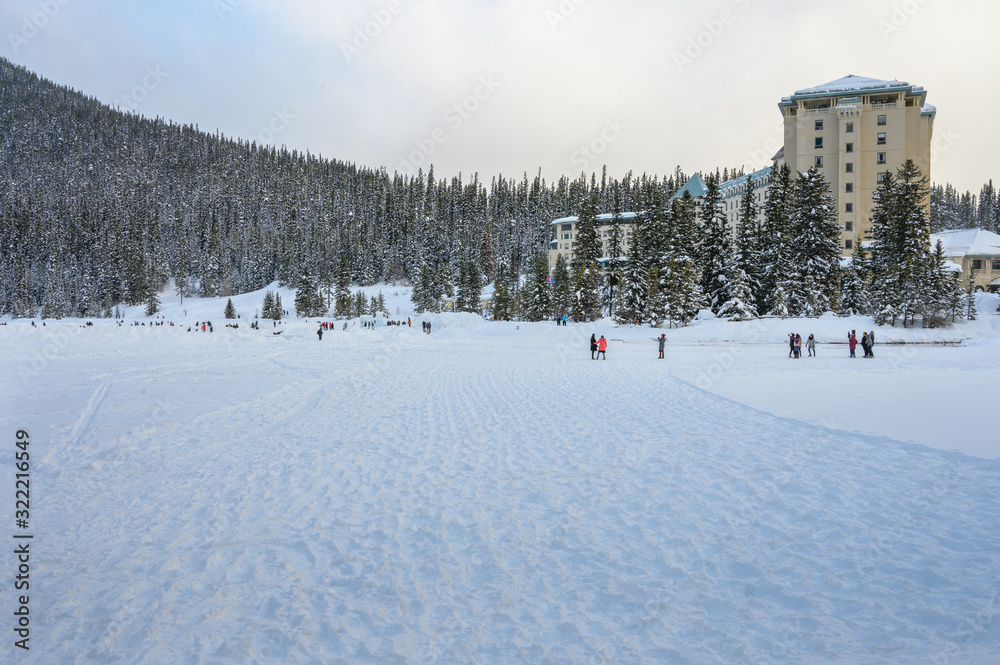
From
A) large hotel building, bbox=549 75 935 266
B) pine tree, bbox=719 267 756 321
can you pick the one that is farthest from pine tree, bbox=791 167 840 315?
large hotel building, bbox=549 75 935 266

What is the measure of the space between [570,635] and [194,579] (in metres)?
2.96

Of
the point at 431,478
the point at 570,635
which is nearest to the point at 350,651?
the point at 570,635

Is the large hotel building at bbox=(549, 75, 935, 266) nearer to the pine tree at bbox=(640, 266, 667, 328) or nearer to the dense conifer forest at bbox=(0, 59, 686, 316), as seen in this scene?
the dense conifer forest at bbox=(0, 59, 686, 316)

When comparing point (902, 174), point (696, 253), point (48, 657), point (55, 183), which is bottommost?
point (48, 657)

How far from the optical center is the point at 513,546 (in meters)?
4.64

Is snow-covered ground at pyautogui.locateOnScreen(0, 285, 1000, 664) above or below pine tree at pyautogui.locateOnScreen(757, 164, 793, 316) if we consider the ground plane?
below

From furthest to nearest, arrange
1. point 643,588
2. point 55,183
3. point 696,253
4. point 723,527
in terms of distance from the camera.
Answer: point 55,183 < point 696,253 < point 723,527 < point 643,588

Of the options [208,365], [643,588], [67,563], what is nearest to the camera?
[643,588]

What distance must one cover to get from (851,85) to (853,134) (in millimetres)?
7013

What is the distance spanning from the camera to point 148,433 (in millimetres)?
9148

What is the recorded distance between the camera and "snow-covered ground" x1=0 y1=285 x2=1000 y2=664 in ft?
11.0

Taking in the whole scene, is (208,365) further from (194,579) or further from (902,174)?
(902,174)

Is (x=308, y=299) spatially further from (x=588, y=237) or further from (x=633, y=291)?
(x=633, y=291)

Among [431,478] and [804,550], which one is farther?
[431,478]
